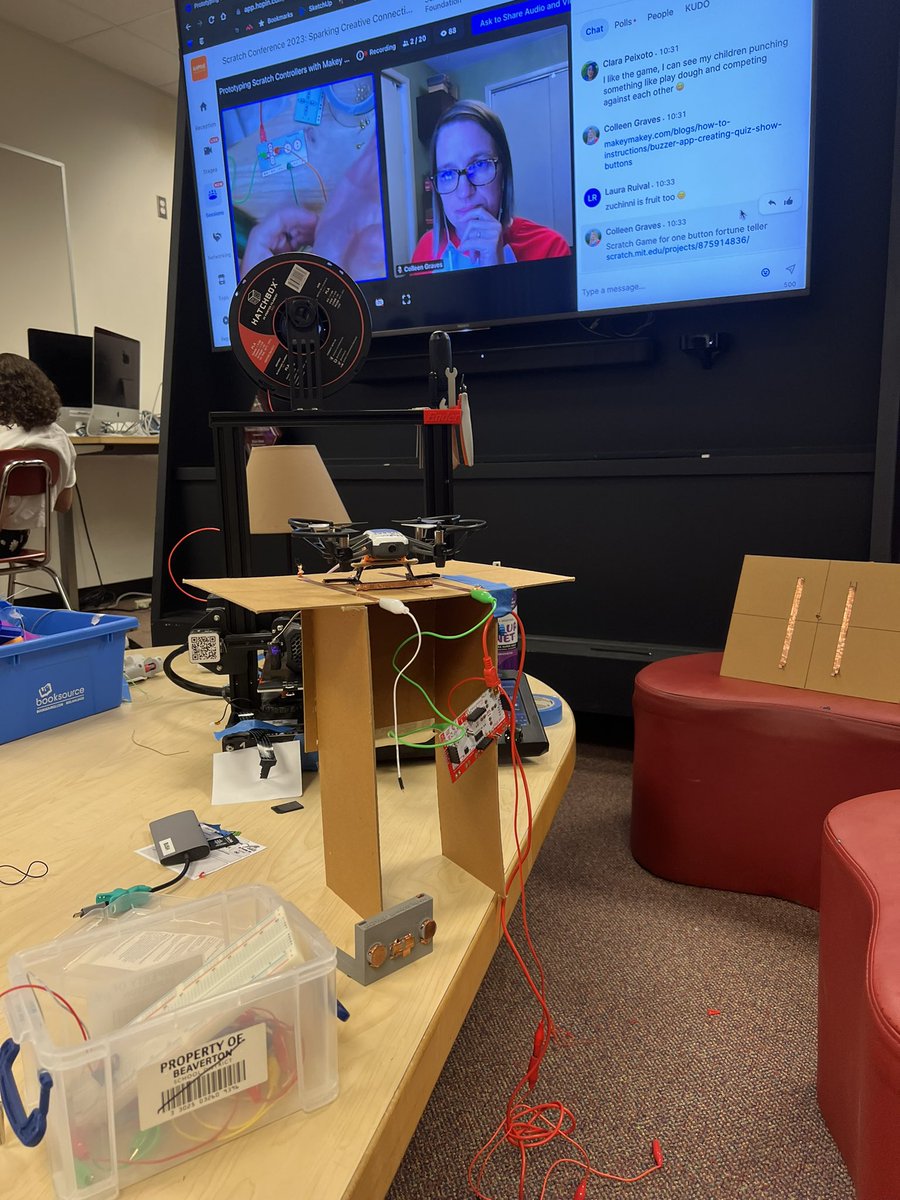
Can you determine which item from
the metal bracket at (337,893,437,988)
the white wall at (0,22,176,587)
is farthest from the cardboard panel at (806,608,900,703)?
the white wall at (0,22,176,587)

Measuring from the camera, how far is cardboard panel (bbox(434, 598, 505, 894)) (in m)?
0.74

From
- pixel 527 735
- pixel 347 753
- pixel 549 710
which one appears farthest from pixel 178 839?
pixel 549 710

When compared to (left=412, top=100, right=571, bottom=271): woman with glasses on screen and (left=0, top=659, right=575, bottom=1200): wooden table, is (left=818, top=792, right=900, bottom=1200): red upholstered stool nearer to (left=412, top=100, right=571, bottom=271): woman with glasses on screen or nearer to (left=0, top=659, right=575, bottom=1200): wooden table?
(left=0, top=659, right=575, bottom=1200): wooden table

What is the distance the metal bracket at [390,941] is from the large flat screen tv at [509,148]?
1.90 metres

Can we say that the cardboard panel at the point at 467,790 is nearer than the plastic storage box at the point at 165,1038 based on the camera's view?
No

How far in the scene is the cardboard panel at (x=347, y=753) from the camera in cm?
67

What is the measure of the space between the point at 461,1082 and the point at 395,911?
0.61 metres

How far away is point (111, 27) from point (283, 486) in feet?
12.7

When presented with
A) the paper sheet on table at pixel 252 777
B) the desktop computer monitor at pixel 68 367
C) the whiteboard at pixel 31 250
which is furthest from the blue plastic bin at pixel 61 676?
the whiteboard at pixel 31 250

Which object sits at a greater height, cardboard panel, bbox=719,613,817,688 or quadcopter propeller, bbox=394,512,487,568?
quadcopter propeller, bbox=394,512,487,568

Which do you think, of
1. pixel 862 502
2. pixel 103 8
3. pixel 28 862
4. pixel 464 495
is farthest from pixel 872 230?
pixel 103 8

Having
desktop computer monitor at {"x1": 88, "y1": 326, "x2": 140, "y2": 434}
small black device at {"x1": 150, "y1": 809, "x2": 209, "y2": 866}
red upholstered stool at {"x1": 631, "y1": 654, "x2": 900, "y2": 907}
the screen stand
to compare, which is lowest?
red upholstered stool at {"x1": 631, "y1": 654, "x2": 900, "y2": 907}

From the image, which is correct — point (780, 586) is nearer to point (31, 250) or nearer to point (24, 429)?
point (24, 429)

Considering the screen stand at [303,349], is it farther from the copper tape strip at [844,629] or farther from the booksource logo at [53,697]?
the copper tape strip at [844,629]
